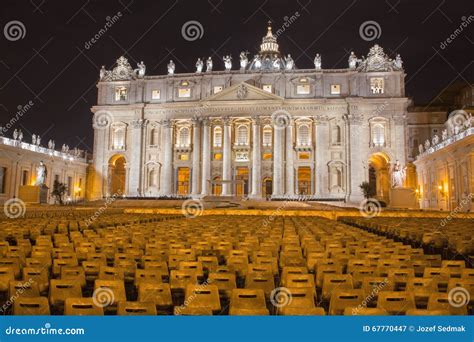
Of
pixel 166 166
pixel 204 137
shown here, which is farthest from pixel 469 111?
pixel 166 166

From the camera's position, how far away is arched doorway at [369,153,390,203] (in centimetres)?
6650

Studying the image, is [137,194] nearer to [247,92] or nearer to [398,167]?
[247,92]

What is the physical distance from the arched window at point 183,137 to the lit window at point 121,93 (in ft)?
39.6

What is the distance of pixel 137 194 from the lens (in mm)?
69812

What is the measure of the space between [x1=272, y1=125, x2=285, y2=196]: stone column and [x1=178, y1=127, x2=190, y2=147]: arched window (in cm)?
1478

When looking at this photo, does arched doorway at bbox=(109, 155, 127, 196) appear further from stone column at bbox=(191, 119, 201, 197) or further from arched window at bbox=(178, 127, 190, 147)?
stone column at bbox=(191, 119, 201, 197)

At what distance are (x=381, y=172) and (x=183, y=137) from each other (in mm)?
33042

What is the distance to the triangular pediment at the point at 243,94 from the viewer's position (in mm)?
66438

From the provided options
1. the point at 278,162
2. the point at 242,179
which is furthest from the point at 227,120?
the point at 278,162

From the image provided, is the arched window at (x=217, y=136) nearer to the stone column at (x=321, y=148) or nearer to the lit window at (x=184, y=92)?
the lit window at (x=184, y=92)

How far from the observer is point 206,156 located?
68188 millimetres

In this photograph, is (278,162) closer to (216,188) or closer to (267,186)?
(267,186)

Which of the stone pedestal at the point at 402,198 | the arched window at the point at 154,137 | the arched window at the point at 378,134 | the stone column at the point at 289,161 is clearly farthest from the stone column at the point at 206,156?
the stone pedestal at the point at 402,198

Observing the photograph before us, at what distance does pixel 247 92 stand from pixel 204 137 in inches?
388
